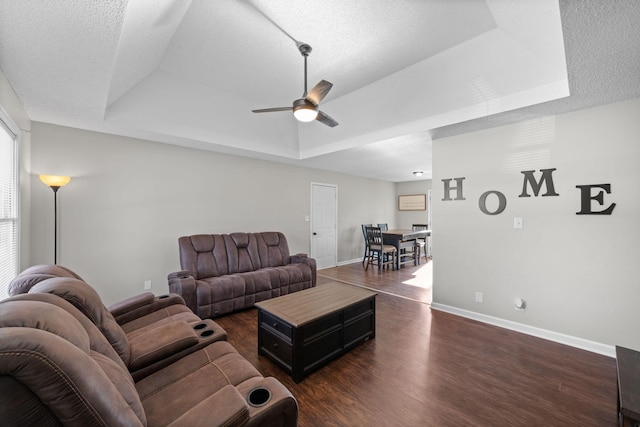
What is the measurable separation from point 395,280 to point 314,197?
252 centimetres

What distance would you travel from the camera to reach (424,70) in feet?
9.40

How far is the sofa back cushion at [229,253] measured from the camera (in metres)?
3.61

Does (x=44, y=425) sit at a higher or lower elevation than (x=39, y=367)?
lower

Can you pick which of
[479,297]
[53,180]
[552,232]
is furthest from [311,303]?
[53,180]

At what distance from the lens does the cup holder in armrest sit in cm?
112

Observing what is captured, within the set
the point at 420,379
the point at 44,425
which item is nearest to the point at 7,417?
the point at 44,425

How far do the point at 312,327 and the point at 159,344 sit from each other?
114 centimetres

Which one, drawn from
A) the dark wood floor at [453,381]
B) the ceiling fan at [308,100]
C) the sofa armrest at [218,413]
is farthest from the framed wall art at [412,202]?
the sofa armrest at [218,413]

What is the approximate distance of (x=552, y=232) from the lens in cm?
280

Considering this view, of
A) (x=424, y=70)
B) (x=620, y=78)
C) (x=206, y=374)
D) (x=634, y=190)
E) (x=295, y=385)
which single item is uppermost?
(x=424, y=70)

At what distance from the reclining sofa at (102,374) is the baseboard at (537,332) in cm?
301

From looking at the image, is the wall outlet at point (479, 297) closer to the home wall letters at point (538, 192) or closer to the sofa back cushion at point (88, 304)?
the home wall letters at point (538, 192)

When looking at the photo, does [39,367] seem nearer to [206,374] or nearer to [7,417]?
[7,417]

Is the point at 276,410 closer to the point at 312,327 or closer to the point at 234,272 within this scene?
the point at 312,327
